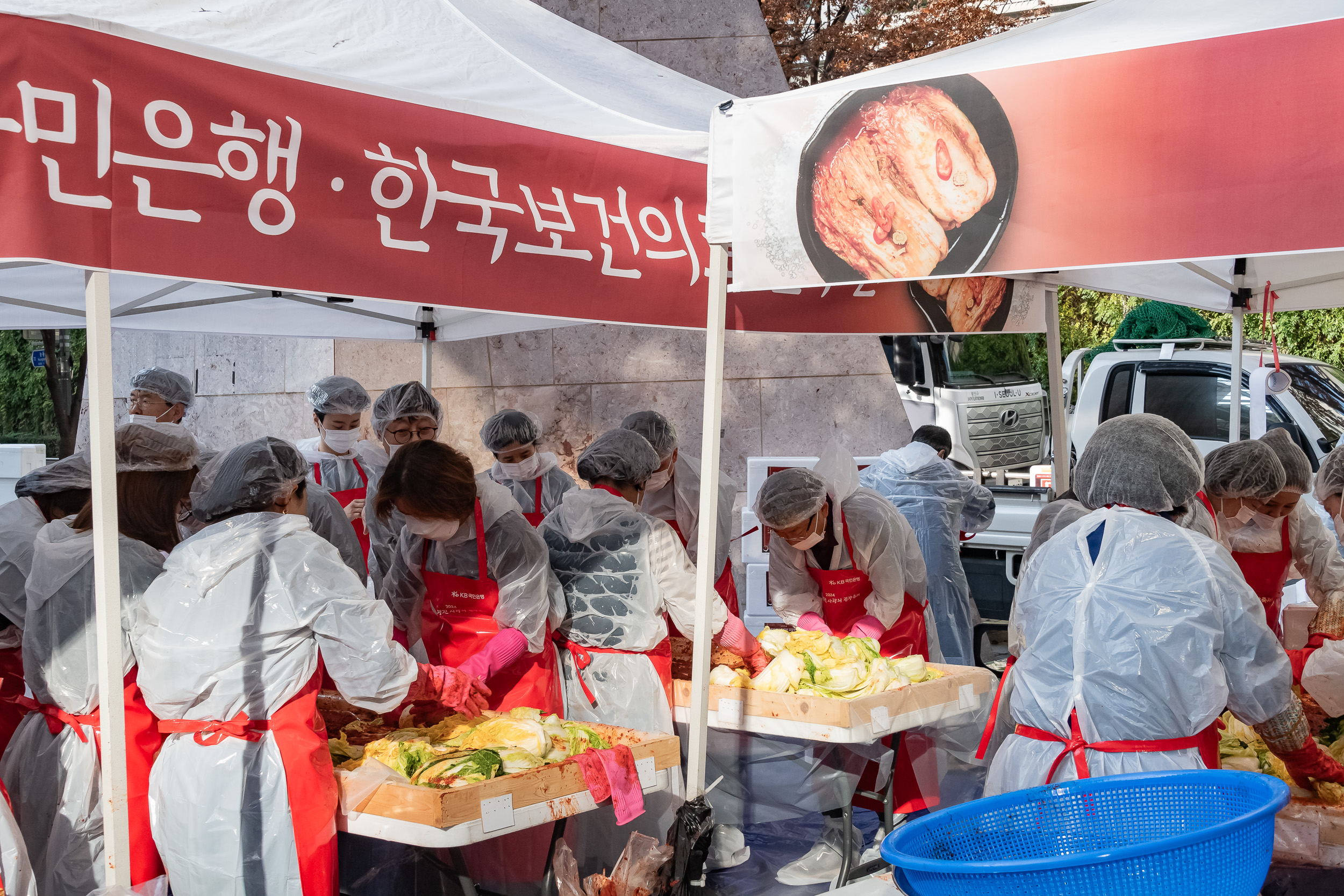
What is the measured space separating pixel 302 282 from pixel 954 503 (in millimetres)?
5634

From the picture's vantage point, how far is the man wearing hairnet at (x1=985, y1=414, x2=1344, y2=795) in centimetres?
282

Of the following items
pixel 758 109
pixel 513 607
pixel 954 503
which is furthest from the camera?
pixel 954 503

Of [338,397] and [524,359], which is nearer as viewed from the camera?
[338,397]

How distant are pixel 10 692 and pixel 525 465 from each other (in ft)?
10.0

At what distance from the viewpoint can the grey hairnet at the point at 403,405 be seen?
6160 millimetres

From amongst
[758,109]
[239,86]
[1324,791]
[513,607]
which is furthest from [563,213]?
[1324,791]

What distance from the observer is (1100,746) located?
289 cm

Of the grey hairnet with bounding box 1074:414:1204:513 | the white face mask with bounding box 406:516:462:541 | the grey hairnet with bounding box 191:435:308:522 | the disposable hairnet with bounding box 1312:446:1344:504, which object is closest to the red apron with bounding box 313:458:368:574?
the white face mask with bounding box 406:516:462:541

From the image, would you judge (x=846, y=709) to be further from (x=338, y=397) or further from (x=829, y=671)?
(x=338, y=397)

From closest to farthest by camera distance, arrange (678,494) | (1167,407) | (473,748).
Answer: (473,748) < (678,494) < (1167,407)

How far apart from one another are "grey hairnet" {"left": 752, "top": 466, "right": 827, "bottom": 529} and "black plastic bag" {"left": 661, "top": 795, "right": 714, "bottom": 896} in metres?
1.51

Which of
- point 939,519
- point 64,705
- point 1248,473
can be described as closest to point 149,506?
point 64,705

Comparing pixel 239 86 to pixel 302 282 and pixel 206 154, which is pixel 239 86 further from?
pixel 302 282

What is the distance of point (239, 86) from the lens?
2.72 meters
